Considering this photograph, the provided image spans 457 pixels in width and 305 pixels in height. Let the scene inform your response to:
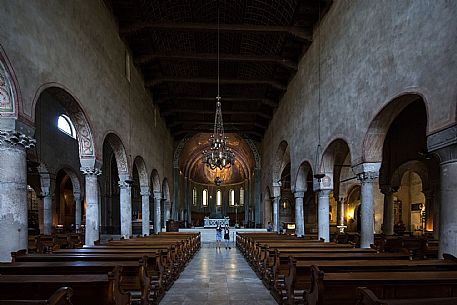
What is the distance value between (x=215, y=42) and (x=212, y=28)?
136 inches

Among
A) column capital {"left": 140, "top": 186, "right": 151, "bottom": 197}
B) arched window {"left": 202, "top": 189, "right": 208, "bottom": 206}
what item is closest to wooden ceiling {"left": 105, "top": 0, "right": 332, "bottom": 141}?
column capital {"left": 140, "top": 186, "right": 151, "bottom": 197}

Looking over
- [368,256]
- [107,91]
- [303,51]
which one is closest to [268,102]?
[303,51]

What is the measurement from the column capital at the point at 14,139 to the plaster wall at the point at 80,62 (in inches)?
20.3

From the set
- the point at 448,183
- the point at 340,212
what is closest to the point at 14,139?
the point at 448,183

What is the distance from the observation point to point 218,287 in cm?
941

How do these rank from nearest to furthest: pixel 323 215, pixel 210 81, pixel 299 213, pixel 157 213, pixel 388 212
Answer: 1. pixel 323 215
2. pixel 388 212
3. pixel 299 213
4. pixel 210 81
5. pixel 157 213

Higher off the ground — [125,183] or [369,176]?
[369,176]

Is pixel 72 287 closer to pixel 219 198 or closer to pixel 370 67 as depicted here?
pixel 370 67

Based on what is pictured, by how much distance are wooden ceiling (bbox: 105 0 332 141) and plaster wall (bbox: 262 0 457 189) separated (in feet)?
4.23

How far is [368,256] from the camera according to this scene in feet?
24.3

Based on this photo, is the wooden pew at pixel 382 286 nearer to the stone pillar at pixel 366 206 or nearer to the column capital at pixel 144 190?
the stone pillar at pixel 366 206

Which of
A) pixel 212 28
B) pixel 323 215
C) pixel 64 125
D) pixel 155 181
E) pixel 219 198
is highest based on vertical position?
pixel 212 28

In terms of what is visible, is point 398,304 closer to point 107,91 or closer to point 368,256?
point 368,256

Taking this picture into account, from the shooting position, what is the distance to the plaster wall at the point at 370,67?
25.6ft
